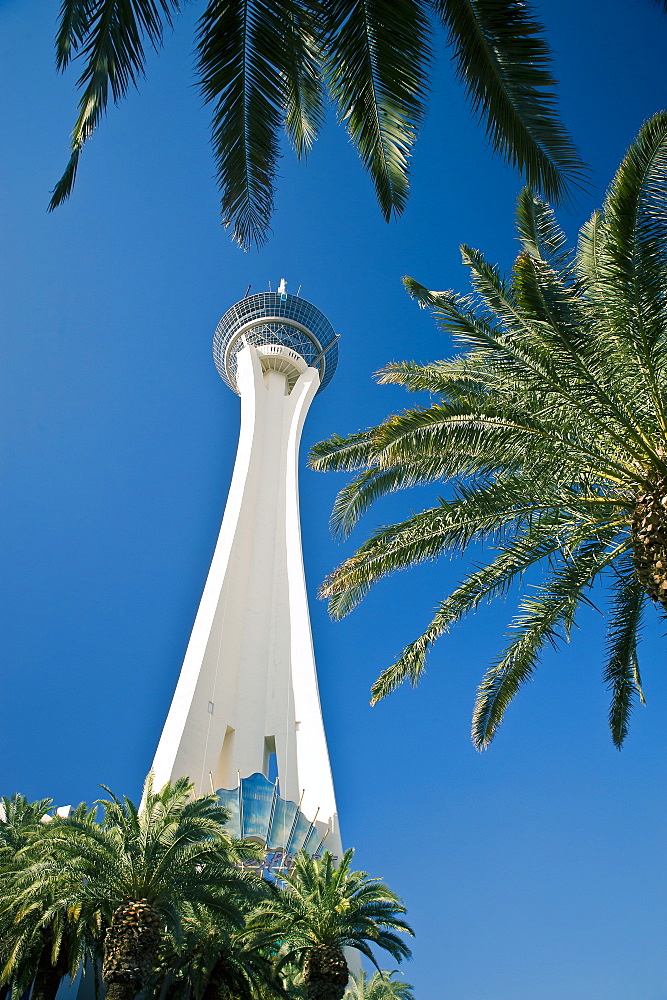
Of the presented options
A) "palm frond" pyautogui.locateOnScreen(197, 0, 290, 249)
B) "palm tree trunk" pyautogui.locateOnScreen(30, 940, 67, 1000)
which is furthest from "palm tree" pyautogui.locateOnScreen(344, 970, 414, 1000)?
"palm frond" pyautogui.locateOnScreen(197, 0, 290, 249)

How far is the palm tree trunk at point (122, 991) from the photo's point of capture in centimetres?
1342

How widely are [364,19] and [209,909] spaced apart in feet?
49.0

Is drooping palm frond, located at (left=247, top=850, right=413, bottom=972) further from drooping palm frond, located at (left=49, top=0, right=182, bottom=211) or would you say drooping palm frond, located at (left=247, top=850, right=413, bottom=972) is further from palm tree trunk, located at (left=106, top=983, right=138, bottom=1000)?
drooping palm frond, located at (left=49, top=0, right=182, bottom=211)

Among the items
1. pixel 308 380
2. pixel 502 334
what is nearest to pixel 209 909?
pixel 502 334

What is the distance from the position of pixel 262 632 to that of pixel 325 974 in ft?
74.5

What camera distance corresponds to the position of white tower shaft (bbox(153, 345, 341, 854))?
30.1m

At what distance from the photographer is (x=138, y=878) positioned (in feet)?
45.6

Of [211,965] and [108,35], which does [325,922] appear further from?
[108,35]

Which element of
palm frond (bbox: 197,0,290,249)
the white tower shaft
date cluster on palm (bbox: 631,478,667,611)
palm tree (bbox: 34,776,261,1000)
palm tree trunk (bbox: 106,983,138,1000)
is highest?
the white tower shaft

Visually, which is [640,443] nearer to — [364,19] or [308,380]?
[364,19]

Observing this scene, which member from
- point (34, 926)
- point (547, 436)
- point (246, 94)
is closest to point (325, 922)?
point (34, 926)

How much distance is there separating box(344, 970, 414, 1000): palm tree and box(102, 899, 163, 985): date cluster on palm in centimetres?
→ 1095

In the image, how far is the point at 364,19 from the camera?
5117 millimetres

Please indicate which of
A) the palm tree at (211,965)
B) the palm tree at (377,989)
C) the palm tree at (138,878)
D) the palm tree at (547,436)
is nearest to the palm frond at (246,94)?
the palm tree at (547,436)
